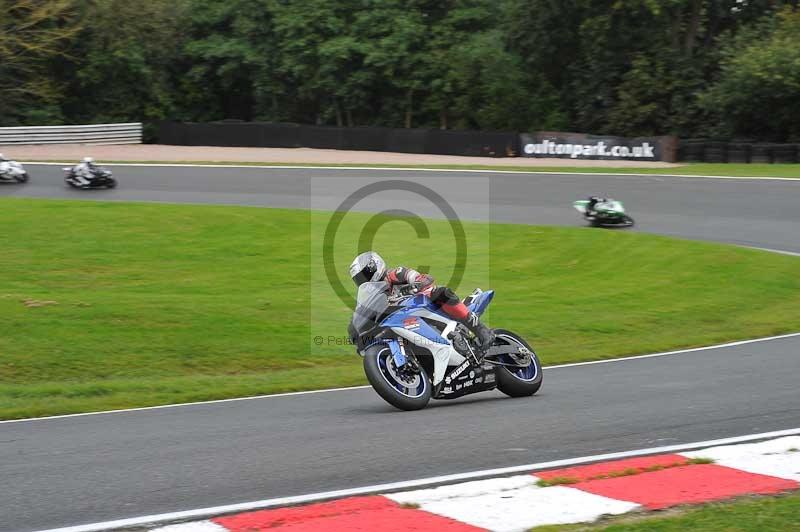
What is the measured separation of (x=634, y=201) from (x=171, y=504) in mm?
22980

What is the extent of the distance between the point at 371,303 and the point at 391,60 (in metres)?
43.0

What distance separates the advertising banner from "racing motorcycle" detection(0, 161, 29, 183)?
18.7 meters

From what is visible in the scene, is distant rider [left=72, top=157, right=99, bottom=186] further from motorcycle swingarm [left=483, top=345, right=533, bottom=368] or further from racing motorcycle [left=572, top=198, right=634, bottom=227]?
motorcycle swingarm [left=483, top=345, right=533, bottom=368]

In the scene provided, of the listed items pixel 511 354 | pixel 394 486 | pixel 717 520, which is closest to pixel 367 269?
pixel 511 354

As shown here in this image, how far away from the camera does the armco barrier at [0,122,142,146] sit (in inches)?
1690

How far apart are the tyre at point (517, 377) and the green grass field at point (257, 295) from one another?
2.29 meters

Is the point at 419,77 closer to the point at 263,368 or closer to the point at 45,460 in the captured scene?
the point at 263,368

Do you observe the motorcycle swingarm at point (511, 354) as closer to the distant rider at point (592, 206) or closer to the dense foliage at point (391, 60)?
the distant rider at point (592, 206)

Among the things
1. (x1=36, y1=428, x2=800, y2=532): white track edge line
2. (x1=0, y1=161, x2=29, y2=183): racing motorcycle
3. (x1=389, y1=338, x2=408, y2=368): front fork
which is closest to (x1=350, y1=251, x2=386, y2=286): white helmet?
(x1=389, y1=338, x2=408, y2=368): front fork

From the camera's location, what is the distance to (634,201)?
27.3 metres

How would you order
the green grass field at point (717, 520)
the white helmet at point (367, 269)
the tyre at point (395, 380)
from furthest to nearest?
the white helmet at point (367, 269)
the tyre at point (395, 380)
the green grass field at point (717, 520)

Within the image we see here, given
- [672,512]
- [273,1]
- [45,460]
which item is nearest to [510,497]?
[672,512]

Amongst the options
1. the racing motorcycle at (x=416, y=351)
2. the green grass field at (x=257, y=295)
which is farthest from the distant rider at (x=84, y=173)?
the racing motorcycle at (x=416, y=351)

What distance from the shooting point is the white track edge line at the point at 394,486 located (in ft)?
18.2
